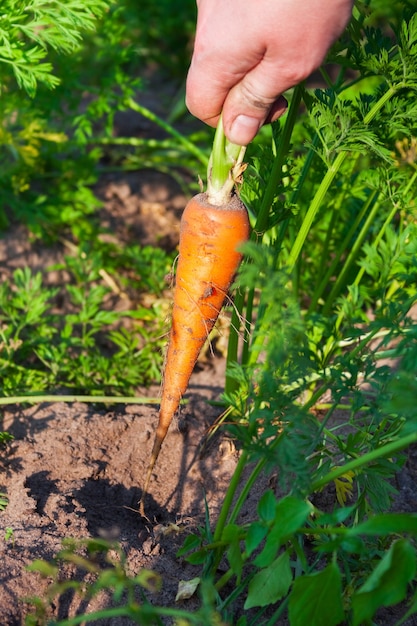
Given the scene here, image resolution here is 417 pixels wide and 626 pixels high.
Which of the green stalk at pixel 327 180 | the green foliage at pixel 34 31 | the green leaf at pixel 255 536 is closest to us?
the green leaf at pixel 255 536

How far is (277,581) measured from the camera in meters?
1.33

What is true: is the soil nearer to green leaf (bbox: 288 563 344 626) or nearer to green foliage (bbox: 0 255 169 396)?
green foliage (bbox: 0 255 169 396)

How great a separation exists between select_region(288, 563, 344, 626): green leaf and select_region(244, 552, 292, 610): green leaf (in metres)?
0.08

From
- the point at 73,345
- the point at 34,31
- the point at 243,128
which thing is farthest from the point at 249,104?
the point at 73,345

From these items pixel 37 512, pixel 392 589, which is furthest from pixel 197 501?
pixel 392 589

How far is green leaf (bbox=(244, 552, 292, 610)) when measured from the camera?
52.4 inches

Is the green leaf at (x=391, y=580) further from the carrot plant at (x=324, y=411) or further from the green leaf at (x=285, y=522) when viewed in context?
the green leaf at (x=285, y=522)

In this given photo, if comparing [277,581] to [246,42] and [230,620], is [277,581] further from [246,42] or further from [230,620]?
[246,42]

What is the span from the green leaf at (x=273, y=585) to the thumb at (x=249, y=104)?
0.86 meters

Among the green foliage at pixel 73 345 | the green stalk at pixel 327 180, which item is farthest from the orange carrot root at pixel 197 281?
the green foliage at pixel 73 345

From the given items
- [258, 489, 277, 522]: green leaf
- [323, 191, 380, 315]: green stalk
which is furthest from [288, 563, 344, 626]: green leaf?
[323, 191, 380, 315]: green stalk

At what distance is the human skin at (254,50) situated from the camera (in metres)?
1.33

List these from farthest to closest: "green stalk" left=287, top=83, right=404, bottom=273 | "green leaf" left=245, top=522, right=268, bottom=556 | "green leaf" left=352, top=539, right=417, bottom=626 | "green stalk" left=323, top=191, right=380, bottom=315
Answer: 1. "green stalk" left=323, top=191, right=380, bottom=315
2. "green stalk" left=287, top=83, right=404, bottom=273
3. "green leaf" left=245, top=522, right=268, bottom=556
4. "green leaf" left=352, top=539, right=417, bottom=626

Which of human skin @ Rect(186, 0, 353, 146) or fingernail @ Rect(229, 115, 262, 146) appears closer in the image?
human skin @ Rect(186, 0, 353, 146)
